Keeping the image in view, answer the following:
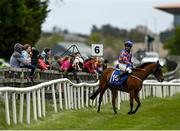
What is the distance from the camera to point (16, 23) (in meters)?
44.2

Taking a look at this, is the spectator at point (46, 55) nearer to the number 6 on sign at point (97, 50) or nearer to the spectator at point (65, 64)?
the spectator at point (65, 64)

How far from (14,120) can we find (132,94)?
6.04 meters

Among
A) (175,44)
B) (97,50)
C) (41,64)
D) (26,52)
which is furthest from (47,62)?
(175,44)

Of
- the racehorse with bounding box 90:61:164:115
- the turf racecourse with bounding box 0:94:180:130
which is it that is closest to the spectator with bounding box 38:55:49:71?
the racehorse with bounding box 90:61:164:115

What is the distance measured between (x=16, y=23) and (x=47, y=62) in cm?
1981

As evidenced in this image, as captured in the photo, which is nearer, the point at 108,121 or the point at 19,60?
the point at 108,121

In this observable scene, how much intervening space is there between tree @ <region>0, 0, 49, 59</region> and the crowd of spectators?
15575 millimetres

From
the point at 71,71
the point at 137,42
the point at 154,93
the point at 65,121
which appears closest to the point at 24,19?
the point at 154,93

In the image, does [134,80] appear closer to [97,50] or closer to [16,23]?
[97,50]

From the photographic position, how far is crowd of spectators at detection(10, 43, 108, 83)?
70.2 feet

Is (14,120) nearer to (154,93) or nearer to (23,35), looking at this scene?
(154,93)

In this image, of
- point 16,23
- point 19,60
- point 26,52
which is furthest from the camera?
point 16,23

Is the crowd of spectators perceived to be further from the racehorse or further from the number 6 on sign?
the racehorse

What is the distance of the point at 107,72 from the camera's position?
70.7 feet
